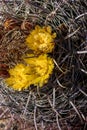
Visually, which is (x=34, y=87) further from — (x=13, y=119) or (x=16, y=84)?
(x=13, y=119)

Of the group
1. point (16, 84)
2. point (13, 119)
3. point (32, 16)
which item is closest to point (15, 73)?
point (16, 84)

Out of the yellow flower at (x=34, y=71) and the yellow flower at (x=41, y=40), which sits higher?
the yellow flower at (x=41, y=40)

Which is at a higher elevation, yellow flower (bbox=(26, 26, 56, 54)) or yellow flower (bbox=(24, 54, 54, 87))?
yellow flower (bbox=(26, 26, 56, 54))

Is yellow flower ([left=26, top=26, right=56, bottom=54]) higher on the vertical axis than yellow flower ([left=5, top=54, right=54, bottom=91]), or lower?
higher

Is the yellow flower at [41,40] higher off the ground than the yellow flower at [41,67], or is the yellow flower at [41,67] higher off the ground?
the yellow flower at [41,40]
